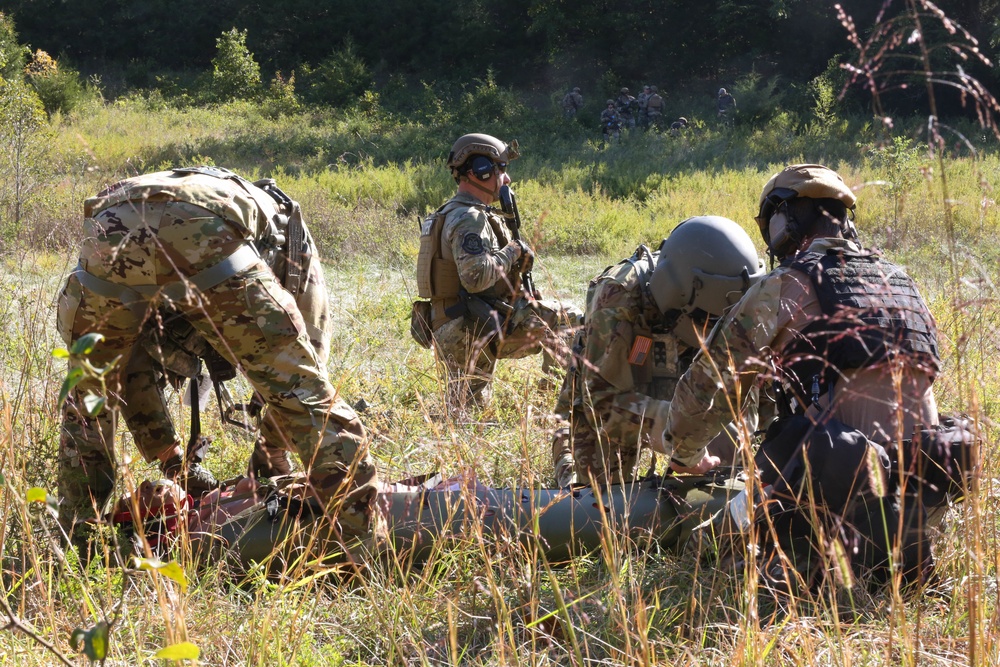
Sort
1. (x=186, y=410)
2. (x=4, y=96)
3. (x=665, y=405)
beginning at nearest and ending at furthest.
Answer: (x=665, y=405) → (x=186, y=410) → (x=4, y=96)

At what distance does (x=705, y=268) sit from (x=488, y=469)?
108cm

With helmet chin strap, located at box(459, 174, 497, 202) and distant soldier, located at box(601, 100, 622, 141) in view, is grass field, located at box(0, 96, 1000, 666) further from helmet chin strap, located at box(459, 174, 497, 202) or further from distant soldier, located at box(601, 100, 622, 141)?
distant soldier, located at box(601, 100, 622, 141)

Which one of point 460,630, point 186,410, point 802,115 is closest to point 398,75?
point 802,115

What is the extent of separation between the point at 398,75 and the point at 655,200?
21638 millimetres

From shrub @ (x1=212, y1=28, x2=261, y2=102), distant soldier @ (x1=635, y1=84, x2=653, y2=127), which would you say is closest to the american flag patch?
distant soldier @ (x1=635, y1=84, x2=653, y2=127)

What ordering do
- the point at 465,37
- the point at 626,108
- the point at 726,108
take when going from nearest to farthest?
1. the point at 726,108
2. the point at 626,108
3. the point at 465,37

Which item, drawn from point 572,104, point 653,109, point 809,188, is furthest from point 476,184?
point 572,104

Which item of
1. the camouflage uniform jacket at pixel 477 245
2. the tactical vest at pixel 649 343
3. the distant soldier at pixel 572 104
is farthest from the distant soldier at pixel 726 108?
the tactical vest at pixel 649 343

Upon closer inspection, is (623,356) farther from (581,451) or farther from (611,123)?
(611,123)

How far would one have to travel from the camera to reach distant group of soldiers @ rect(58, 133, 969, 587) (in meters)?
2.45

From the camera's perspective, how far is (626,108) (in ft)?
83.7

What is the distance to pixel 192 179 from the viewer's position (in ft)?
9.48

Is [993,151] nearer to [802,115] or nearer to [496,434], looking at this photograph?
[802,115]

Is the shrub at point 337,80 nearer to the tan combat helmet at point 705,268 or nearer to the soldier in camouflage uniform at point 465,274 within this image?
the soldier in camouflage uniform at point 465,274
